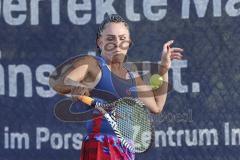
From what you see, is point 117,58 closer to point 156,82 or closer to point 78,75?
point 78,75

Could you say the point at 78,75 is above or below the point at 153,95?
above

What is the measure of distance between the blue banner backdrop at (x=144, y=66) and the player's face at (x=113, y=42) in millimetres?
1185

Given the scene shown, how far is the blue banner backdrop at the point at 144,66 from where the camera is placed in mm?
4652

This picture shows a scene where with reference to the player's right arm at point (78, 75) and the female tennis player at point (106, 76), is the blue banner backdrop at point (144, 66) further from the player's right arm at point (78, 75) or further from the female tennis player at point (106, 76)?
the player's right arm at point (78, 75)

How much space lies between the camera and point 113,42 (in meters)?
3.46

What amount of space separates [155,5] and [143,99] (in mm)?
1156

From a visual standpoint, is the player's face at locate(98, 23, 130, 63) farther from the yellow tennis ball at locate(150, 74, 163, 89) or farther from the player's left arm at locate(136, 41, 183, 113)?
the yellow tennis ball at locate(150, 74, 163, 89)

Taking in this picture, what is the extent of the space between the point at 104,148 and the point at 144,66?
1.35 metres

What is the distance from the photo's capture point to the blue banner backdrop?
4.65 metres

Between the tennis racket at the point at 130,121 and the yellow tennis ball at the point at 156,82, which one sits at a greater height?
the yellow tennis ball at the point at 156,82

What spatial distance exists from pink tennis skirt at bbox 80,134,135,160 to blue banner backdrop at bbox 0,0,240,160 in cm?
125

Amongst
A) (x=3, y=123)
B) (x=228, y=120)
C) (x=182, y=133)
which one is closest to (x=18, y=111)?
(x=3, y=123)

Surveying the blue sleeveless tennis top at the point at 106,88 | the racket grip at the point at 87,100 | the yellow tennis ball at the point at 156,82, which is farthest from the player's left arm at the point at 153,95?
the racket grip at the point at 87,100

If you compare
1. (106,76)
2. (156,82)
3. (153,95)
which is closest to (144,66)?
(156,82)
